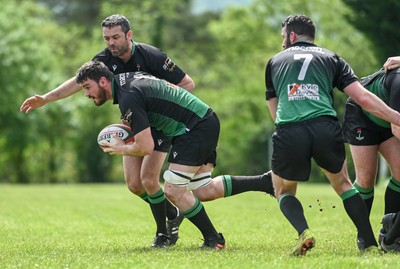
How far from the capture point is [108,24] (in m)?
8.50

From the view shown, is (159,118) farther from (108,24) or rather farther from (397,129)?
(397,129)

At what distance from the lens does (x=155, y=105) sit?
316 inches

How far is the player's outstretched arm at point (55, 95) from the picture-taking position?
9.12 meters

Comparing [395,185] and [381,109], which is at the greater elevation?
[381,109]

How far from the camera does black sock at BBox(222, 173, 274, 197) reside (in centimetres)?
898

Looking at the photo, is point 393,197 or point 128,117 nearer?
point 128,117

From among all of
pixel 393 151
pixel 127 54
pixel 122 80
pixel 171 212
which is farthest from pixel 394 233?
pixel 127 54

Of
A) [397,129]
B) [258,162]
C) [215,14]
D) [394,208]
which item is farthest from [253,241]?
[215,14]

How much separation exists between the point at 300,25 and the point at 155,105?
1.62 metres

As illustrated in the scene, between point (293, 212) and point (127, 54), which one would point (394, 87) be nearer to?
point (293, 212)

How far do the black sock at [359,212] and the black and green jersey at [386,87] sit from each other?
934 mm

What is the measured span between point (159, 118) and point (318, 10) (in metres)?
46.4

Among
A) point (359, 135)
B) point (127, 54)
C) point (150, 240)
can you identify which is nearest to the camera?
point (359, 135)

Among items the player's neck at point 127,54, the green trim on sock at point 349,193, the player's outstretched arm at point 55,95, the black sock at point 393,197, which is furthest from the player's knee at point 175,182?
the black sock at point 393,197
